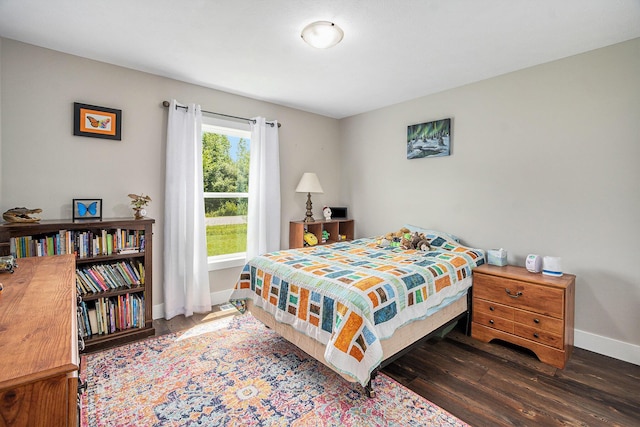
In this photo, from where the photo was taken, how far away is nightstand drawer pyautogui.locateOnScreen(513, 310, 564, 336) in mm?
2287

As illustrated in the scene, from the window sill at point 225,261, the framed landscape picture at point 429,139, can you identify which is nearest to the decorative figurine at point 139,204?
the window sill at point 225,261

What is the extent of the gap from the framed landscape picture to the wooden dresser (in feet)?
11.4

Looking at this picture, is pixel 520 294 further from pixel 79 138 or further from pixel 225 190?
pixel 79 138

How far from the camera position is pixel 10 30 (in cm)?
225

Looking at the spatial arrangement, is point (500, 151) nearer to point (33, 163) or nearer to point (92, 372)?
point (92, 372)

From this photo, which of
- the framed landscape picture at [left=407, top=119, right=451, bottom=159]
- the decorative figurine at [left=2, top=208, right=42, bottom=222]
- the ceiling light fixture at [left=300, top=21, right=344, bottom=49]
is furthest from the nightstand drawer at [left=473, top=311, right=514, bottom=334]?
the decorative figurine at [left=2, top=208, right=42, bottom=222]

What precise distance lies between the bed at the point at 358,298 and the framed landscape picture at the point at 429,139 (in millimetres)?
1158

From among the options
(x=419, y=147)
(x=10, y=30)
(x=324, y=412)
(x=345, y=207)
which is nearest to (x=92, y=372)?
(x=324, y=412)

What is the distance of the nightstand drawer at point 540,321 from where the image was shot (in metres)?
2.29

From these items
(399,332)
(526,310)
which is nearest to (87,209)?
(399,332)

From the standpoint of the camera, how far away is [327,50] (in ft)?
8.19

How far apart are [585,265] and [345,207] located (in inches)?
112

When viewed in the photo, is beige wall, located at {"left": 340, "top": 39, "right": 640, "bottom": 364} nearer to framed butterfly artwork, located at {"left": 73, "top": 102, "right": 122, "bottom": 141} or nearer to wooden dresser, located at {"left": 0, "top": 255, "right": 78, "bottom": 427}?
framed butterfly artwork, located at {"left": 73, "top": 102, "right": 122, "bottom": 141}

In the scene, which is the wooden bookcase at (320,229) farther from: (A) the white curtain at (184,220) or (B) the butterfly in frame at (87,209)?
(B) the butterfly in frame at (87,209)
